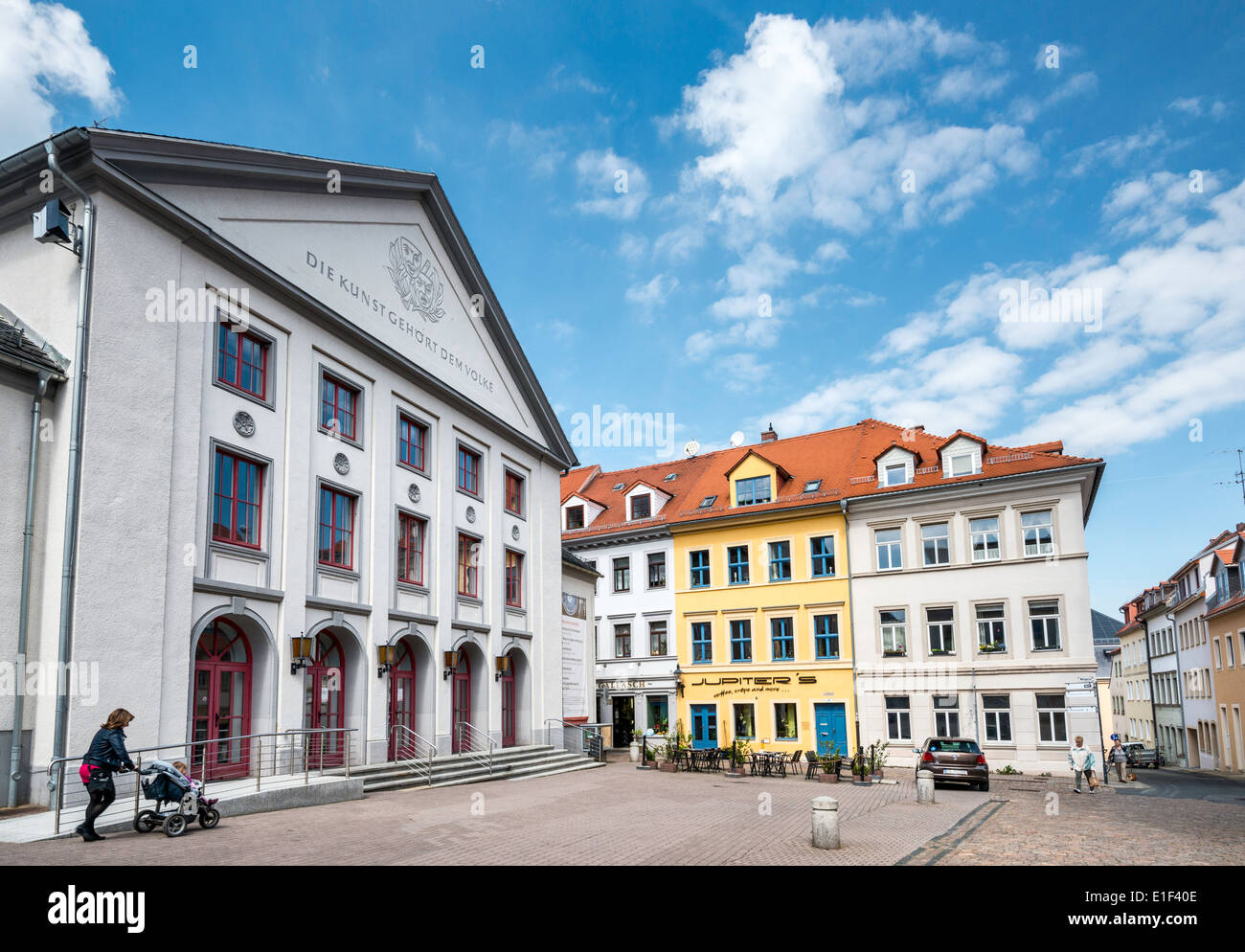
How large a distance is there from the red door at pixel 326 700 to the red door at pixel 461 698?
5.16 meters

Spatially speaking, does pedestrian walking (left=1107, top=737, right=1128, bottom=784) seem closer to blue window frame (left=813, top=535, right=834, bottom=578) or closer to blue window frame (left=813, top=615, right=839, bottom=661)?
blue window frame (left=813, top=615, right=839, bottom=661)

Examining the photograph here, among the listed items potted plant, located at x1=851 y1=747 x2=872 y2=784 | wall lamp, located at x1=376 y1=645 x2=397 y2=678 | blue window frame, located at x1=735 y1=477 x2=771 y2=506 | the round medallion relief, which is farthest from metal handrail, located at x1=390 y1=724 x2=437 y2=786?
blue window frame, located at x1=735 y1=477 x2=771 y2=506

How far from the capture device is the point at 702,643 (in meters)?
39.5

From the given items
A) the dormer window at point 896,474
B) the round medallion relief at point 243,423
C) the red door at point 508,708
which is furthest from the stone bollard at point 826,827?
the dormer window at point 896,474

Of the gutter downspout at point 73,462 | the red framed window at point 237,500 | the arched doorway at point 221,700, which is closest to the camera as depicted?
the gutter downspout at point 73,462

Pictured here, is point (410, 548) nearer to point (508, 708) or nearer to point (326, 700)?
point (326, 700)

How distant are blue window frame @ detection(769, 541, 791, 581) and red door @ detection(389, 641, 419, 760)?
719 inches

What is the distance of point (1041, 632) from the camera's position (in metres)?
32.1

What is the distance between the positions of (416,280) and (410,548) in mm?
7603

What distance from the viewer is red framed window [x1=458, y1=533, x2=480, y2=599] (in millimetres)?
26922

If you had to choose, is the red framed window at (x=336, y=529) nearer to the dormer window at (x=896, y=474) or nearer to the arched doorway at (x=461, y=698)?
the arched doorway at (x=461, y=698)

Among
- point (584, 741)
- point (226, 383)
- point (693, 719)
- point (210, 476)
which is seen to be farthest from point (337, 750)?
point (693, 719)

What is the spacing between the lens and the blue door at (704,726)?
3856cm
